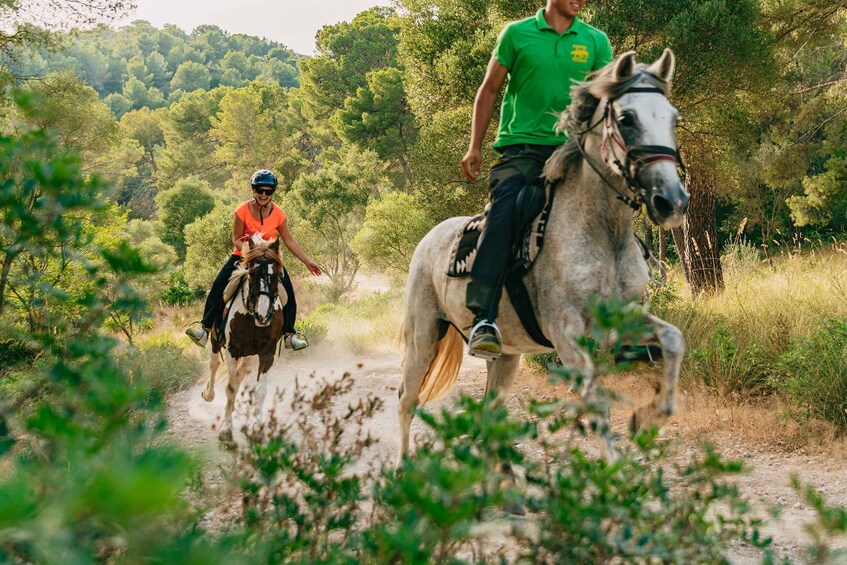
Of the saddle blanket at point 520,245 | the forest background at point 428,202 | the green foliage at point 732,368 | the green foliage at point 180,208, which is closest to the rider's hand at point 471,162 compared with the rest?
the saddle blanket at point 520,245

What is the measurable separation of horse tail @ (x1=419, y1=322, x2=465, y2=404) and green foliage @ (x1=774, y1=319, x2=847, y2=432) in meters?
3.39

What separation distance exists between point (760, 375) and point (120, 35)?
200936 mm

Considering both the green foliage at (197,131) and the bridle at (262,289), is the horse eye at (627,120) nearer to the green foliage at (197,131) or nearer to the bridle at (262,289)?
the bridle at (262,289)

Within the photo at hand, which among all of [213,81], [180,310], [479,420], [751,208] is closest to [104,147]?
[180,310]

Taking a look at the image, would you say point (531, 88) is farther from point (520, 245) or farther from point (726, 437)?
point (726, 437)

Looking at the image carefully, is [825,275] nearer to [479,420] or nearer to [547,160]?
[547,160]

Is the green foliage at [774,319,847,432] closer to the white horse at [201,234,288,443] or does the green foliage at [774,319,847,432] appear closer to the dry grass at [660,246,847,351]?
the dry grass at [660,246,847,351]

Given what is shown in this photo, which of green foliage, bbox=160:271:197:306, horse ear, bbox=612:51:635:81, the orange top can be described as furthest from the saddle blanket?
green foliage, bbox=160:271:197:306

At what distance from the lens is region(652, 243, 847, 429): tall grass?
657cm

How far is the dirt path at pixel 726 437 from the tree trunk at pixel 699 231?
5.27m

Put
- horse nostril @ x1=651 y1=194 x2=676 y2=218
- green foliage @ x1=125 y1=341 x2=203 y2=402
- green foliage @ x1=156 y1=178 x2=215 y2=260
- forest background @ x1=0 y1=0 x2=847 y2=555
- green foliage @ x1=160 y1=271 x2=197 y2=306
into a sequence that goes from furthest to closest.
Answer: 1. green foliage @ x1=156 y1=178 x2=215 y2=260
2. green foliage @ x1=160 y1=271 x2=197 y2=306
3. green foliage @ x1=125 y1=341 x2=203 y2=402
4. horse nostril @ x1=651 y1=194 x2=676 y2=218
5. forest background @ x1=0 y1=0 x2=847 y2=555

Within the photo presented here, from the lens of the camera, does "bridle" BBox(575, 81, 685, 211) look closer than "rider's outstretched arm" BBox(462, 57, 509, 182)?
Yes

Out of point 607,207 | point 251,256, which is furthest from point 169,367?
point 607,207

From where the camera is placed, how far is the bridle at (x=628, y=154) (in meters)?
3.55
